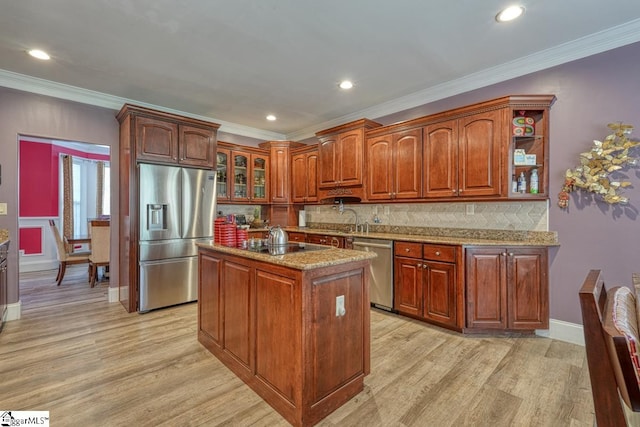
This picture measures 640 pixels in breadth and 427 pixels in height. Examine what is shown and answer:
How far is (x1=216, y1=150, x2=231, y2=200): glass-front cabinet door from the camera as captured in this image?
4898 millimetres

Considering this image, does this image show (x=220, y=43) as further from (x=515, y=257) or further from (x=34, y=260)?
(x=34, y=260)

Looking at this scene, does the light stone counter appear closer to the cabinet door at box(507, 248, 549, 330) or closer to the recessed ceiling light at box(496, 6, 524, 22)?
the cabinet door at box(507, 248, 549, 330)

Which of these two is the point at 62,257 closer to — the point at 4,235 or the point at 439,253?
the point at 4,235

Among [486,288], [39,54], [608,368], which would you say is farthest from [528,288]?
[39,54]

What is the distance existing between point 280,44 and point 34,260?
260 inches

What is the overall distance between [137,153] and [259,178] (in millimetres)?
2140

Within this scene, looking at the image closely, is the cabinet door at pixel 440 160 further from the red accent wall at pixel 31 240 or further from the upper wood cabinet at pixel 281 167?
→ the red accent wall at pixel 31 240

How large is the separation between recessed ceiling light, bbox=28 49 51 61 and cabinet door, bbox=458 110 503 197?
423 cm

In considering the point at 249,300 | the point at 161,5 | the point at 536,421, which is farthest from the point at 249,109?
the point at 536,421

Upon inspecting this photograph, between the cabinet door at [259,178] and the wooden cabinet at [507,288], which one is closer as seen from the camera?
the wooden cabinet at [507,288]

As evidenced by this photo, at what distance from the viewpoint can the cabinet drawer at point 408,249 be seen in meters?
3.29

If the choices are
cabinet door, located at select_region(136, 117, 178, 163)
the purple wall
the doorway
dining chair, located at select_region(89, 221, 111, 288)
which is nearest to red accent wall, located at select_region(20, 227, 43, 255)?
the doorway

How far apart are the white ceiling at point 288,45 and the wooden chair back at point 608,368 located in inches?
90.7

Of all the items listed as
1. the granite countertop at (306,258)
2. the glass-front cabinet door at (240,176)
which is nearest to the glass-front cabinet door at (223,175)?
the glass-front cabinet door at (240,176)
